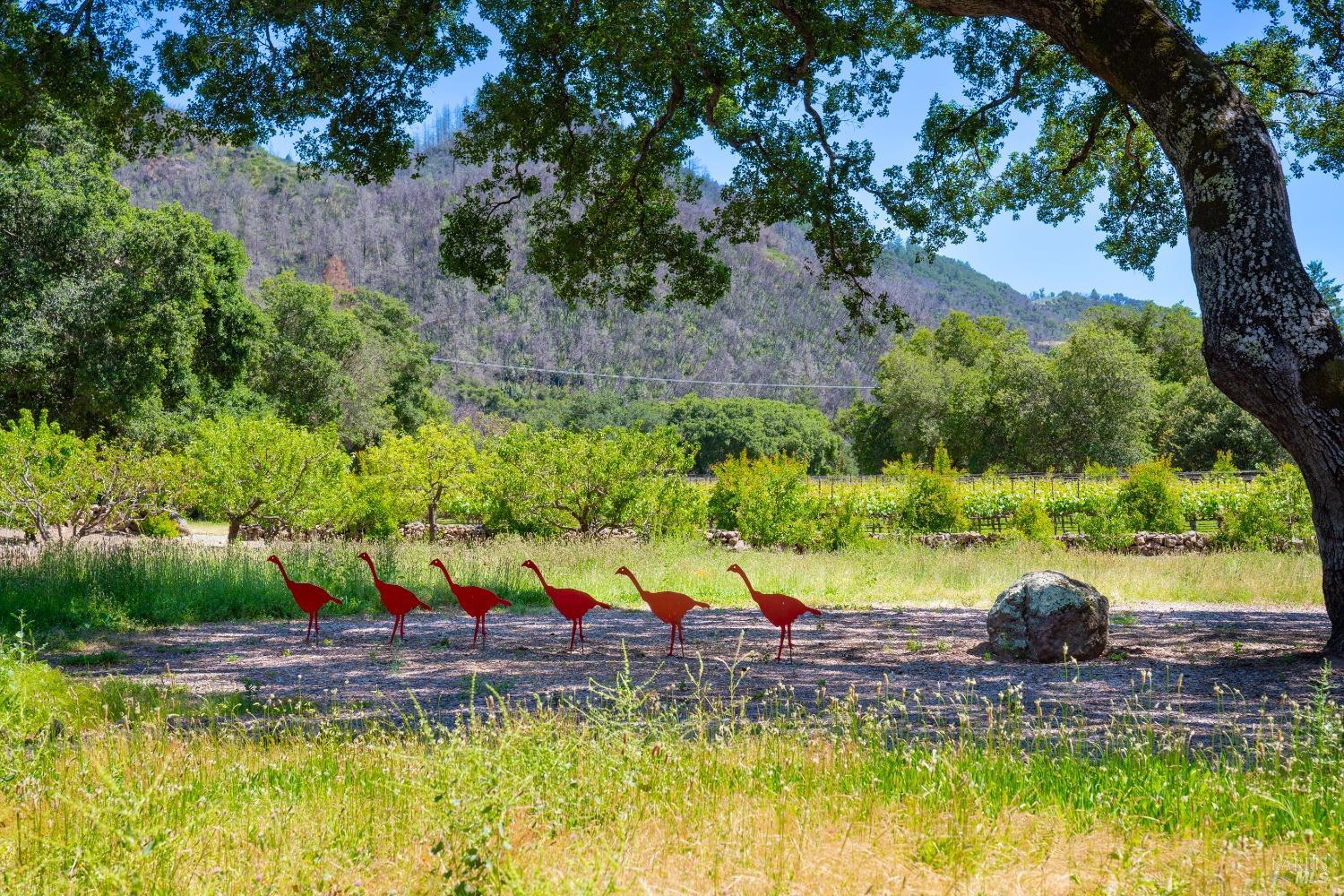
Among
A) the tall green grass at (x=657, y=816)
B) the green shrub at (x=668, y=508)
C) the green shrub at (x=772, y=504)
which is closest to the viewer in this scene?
the tall green grass at (x=657, y=816)

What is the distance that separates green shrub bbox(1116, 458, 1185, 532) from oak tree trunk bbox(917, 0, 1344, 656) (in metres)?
14.9

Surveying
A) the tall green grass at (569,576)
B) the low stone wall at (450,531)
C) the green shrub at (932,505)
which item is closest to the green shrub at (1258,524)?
the tall green grass at (569,576)

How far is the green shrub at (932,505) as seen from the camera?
Result: 822 inches

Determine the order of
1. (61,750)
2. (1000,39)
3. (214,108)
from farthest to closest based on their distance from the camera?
(1000,39) < (214,108) < (61,750)

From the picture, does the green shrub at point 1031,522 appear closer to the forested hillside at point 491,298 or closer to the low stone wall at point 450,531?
the low stone wall at point 450,531

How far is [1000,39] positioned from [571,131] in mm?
5136

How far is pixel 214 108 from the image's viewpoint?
9.70 meters

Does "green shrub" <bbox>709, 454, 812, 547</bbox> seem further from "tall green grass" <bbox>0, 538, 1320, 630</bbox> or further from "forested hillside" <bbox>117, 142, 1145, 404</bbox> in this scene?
"forested hillside" <bbox>117, 142, 1145, 404</bbox>

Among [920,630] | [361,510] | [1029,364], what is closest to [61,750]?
[920,630]

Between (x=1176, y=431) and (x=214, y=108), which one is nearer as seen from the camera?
(x=214, y=108)

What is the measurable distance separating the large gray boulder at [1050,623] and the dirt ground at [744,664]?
16 centimetres

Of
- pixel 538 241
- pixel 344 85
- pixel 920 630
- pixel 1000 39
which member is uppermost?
pixel 1000 39

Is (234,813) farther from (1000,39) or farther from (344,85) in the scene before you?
(1000,39)

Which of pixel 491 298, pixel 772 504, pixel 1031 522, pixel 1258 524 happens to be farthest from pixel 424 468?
pixel 491 298
